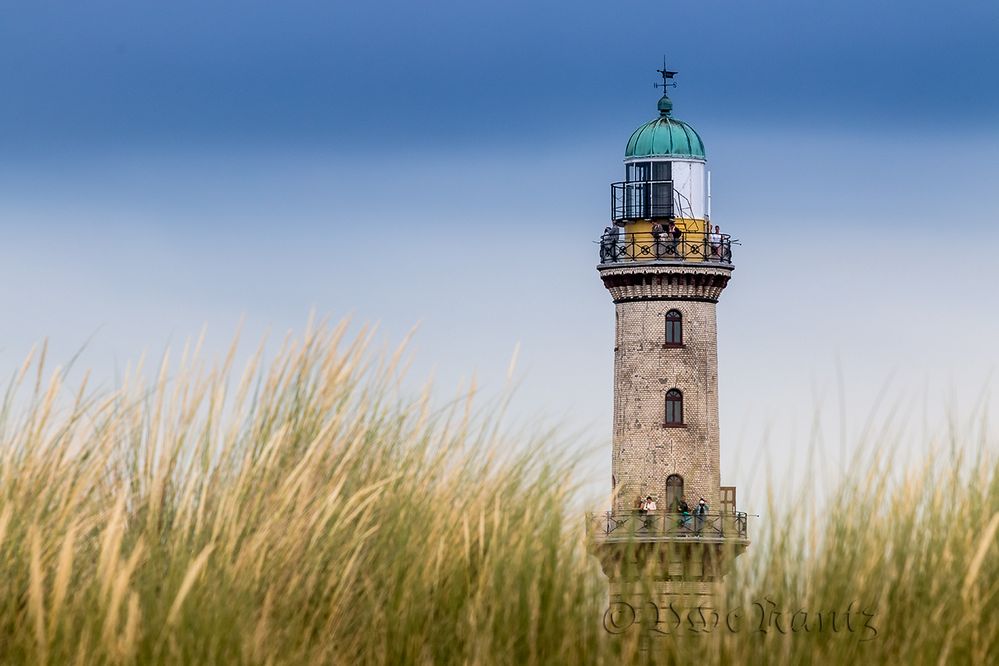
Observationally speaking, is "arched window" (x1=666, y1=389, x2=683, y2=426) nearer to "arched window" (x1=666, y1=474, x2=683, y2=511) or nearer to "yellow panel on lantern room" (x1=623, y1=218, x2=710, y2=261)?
"arched window" (x1=666, y1=474, x2=683, y2=511)

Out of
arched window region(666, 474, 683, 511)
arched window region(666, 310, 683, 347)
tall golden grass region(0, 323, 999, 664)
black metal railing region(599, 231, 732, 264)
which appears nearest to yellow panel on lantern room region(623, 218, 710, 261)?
black metal railing region(599, 231, 732, 264)

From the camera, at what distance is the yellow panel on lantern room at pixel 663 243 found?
34625mm

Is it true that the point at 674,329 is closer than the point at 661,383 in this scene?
No

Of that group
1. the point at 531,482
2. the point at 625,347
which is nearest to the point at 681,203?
the point at 625,347

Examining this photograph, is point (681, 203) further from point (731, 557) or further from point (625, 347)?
point (731, 557)

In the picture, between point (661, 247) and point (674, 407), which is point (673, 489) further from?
point (661, 247)

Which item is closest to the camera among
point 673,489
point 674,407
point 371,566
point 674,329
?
point 371,566

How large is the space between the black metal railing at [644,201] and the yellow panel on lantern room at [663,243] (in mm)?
185

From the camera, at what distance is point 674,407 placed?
34656 millimetres

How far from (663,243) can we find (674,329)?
179cm

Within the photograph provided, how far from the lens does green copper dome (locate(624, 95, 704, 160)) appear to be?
115 ft

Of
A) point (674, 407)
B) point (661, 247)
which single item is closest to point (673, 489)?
point (674, 407)

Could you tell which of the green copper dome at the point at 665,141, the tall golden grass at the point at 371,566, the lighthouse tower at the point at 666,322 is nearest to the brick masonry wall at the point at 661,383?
the lighthouse tower at the point at 666,322

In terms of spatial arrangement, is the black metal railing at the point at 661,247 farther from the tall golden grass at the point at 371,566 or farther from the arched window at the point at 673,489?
the tall golden grass at the point at 371,566
